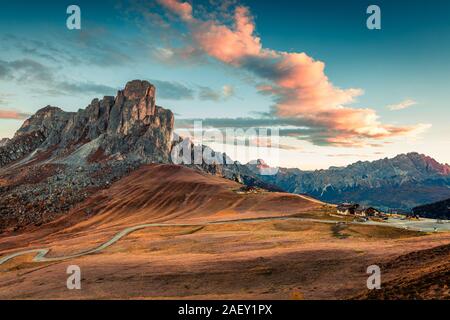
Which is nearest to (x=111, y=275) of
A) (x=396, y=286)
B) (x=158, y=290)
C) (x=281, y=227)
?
(x=158, y=290)

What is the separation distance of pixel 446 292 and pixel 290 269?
18.6 meters

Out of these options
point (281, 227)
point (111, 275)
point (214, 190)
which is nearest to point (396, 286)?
point (111, 275)

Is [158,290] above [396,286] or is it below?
below

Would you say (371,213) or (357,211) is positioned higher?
(357,211)

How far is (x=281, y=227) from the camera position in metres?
91.6

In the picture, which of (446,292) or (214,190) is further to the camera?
(214,190)

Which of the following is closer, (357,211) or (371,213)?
(371,213)

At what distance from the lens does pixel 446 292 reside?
2598cm
